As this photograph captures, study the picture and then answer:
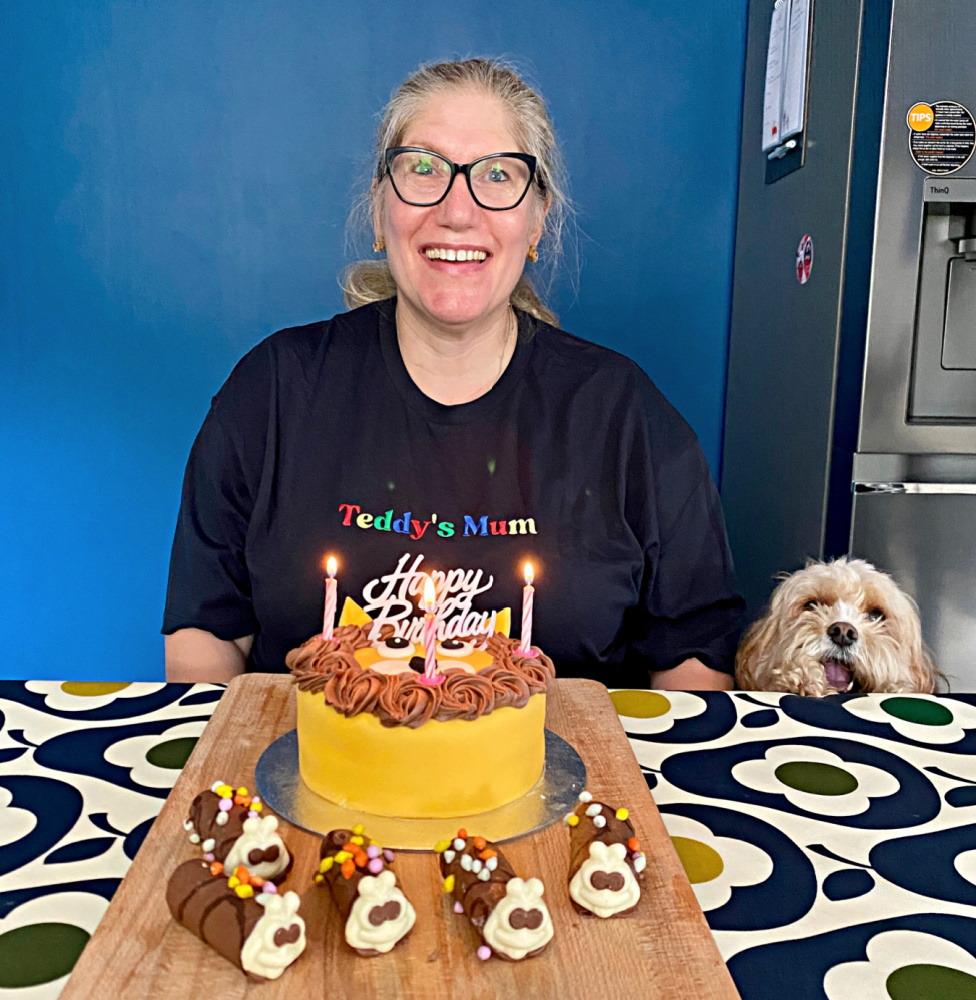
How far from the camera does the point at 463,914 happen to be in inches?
30.2

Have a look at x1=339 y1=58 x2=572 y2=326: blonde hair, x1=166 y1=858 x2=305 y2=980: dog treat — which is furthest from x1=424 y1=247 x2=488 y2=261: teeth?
x1=166 y1=858 x2=305 y2=980: dog treat

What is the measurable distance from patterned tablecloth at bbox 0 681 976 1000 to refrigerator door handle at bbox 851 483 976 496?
0.93m

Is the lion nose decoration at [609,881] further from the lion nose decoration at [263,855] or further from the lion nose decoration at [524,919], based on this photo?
the lion nose decoration at [263,855]

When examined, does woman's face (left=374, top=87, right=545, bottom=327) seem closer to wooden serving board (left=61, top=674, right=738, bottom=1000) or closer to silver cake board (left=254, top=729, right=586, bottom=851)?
silver cake board (left=254, top=729, right=586, bottom=851)

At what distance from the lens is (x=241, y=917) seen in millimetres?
701

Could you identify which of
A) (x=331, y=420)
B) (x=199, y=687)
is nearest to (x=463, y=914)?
(x=199, y=687)

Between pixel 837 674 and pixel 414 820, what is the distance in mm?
1072

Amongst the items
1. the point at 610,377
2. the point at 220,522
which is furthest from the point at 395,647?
the point at 610,377

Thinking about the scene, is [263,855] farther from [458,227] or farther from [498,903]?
[458,227]

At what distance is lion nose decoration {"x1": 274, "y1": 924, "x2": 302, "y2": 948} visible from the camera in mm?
695

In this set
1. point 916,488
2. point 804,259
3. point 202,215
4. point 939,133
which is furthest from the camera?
point 202,215

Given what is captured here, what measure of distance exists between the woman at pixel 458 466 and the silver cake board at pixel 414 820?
58 centimetres

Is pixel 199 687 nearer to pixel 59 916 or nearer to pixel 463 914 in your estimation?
pixel 59 916

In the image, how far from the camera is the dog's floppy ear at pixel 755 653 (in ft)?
5.67
